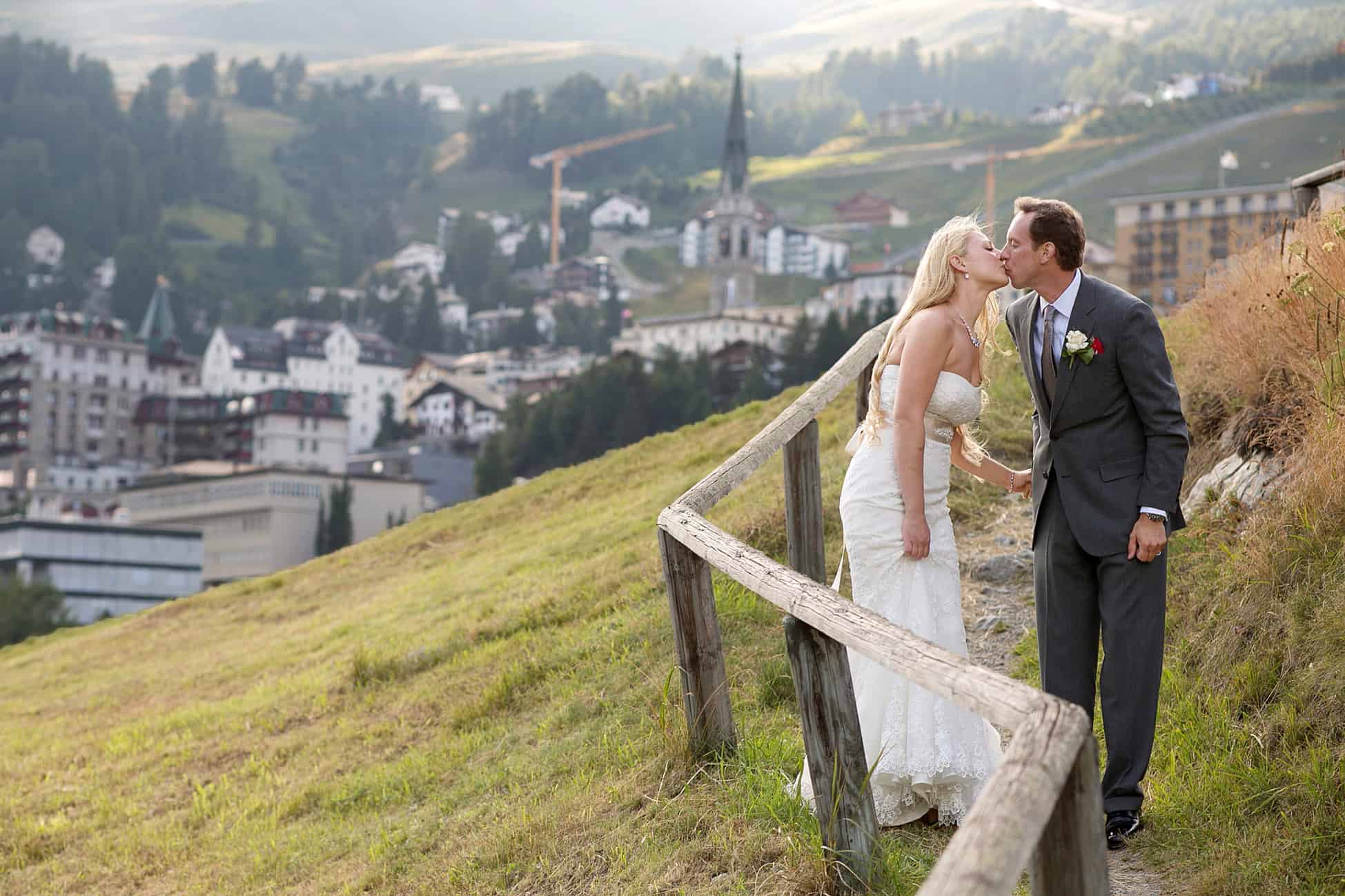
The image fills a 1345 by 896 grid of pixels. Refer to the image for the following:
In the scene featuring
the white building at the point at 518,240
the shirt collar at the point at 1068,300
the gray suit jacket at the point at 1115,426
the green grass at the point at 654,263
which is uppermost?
the shirt collar at the point at 1068,300

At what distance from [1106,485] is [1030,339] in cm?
64

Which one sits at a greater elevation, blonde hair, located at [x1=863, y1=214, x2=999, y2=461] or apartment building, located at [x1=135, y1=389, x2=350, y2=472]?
blonde hair, located at [x1=863, y1=214, x2=999, y2=461]

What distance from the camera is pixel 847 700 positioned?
4.16 metres

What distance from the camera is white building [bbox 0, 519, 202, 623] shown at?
242ft

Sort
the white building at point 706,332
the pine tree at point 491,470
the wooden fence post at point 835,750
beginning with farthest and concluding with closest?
1. the white building at point 706,332
2. the pine tree at point 491,470
3. the wooden fence post at point 835,750

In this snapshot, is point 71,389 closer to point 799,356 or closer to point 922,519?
point 799,356

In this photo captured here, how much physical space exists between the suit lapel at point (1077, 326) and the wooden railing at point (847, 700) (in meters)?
1.07

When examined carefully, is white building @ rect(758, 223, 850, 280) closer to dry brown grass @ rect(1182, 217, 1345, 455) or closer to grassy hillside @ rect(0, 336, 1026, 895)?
grassy hillside @ rect(0, 336, 1026, 895)

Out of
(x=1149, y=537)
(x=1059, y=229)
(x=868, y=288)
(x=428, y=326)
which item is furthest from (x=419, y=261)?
(x=1149, y=537)

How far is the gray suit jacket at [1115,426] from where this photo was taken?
452cm

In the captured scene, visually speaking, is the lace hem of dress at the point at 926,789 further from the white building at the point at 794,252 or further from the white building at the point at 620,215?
the white building at the point at 620,215

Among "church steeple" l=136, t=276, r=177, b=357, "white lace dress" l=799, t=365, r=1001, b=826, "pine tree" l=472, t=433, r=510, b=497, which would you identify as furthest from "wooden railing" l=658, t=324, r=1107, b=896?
"church steeple" l=136, t=276, r=177, b=357

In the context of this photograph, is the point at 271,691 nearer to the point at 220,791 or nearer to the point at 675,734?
the point at 220,791

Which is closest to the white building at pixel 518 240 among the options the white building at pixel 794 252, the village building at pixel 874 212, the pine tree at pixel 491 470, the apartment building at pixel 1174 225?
the white building at pixel 794 252
